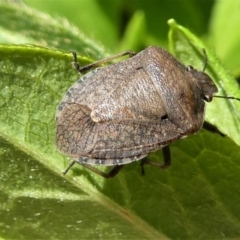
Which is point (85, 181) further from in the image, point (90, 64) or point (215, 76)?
point (215, 76)

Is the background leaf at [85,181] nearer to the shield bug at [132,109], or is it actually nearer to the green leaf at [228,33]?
the shield bug at [132,109]

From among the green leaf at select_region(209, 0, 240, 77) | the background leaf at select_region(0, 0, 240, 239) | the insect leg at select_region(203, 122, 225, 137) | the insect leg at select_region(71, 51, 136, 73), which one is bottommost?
the background leaf at select_region(0, 0, 240, 239)

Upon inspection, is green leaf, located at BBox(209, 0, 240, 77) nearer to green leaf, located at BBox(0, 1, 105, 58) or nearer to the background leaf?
green leaf, located at BBox(0, 1, 105, 58)

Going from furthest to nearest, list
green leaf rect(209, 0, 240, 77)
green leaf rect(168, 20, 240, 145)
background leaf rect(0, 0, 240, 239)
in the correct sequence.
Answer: green leaf rect(209, 0, 240, 77), green leaf rect(168, 20, 240, 145), background leaf rect(0, 0, 240, 239)

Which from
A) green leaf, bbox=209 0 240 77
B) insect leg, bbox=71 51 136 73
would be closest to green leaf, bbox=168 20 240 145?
insect leg, bbox=71 51 136 73

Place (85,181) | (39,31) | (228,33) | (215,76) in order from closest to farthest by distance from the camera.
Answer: (85,181) → (215,76) → (39,31) → (228,33)

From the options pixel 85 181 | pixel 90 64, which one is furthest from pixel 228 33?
pixel 85 181

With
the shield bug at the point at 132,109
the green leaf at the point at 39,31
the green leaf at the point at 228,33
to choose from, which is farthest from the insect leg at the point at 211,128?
the green leaf at the point at 228,33
